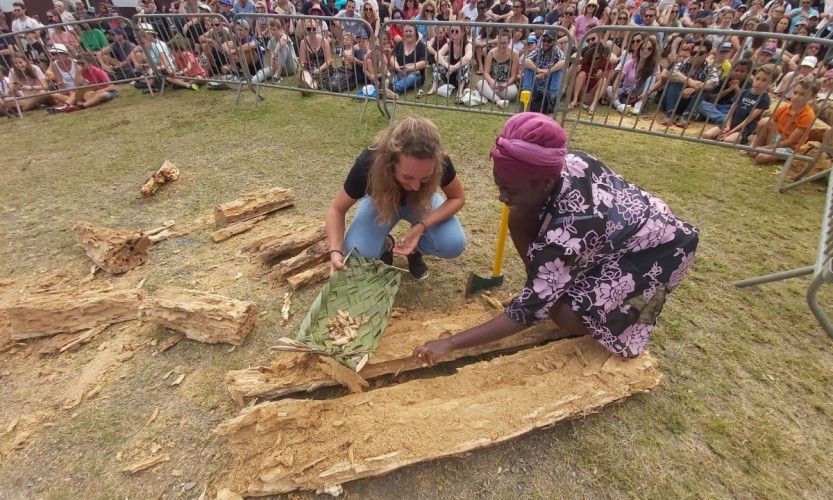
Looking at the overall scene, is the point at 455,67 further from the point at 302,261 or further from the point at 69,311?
the point at 69,311

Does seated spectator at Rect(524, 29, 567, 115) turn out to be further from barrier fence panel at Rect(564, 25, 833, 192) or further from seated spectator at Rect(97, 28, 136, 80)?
seated spectator at Rect(97, 28, 136, 80)

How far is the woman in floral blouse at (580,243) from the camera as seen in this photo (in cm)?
154

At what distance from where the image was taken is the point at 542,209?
5.86ft

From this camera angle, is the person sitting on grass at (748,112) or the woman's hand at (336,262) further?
the person sitting on grass at (748,112)

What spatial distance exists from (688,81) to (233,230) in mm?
6402

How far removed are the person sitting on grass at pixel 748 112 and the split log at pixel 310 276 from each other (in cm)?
491

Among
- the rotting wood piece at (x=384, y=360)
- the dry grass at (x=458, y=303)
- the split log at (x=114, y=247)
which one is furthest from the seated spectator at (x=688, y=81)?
the split log at (x=114, y=247)

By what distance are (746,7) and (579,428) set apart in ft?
35.3

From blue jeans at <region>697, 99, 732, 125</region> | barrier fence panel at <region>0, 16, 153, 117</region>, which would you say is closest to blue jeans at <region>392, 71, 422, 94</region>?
blue jeans at <region>697, 99, 732, 125</region>

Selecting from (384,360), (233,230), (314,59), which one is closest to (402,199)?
(384,360)

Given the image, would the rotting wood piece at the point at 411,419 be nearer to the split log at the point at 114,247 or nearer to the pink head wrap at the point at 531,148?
the pink head wrap at the point at 531,148

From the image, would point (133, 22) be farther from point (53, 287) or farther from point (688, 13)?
point (688, 13)

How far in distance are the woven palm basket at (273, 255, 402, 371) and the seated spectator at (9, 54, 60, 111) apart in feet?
28.5

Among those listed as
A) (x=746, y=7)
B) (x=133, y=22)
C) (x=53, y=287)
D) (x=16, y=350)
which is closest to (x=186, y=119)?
(x=133, y=22)
